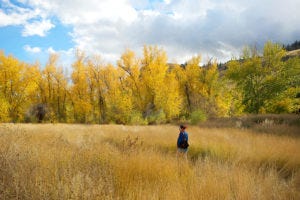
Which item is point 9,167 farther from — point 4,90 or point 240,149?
point 4,90

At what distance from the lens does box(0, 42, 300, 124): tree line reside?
2664 centimetres

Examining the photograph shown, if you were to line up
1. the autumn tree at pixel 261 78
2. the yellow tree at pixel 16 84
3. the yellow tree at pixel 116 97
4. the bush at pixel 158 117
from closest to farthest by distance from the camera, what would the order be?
the autumn tree at pixel 261 78 → the bush at pixel 158 117 → the yellow tree at pixel 116 97 → the yellow tree at pixel 16 84

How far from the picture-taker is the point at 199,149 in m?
9.84

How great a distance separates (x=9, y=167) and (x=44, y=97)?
3905 cm

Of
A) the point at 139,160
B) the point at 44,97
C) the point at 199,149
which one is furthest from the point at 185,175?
the point at 44,97

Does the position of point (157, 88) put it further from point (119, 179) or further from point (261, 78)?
point (119, 179)

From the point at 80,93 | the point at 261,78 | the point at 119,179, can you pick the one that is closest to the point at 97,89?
the point at 80,93

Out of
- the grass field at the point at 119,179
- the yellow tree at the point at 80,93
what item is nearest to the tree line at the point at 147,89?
the yellow tree at the point at 80,93

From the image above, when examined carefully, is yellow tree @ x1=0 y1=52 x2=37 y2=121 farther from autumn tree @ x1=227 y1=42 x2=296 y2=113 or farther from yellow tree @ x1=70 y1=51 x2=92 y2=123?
autumn tree @ x1=227 y1=42 x2=296 y2=113

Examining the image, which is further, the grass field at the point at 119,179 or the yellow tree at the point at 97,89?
the yellow tree at the point at 97,89

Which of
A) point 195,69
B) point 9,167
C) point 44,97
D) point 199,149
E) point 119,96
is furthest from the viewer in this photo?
point 44,97

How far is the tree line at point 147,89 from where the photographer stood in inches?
1049

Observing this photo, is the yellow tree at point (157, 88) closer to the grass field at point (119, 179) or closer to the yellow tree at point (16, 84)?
the yellow tree at point (16, 84)

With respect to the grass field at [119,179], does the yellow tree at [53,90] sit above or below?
above
